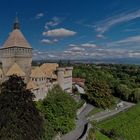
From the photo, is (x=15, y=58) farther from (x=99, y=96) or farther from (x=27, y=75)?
(x=99, y=96)


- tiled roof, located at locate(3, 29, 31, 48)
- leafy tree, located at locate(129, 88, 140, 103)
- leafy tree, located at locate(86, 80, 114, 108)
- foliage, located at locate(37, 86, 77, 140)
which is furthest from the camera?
leafy tree, located at locate(129, 88, 140, 103)

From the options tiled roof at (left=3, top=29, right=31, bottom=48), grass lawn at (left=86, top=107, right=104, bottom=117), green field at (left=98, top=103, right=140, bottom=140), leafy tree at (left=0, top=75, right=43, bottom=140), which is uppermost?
tiled roof at (left=3, top=29, right=31, bottom=48)

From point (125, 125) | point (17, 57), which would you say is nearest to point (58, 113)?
point (17, 57)

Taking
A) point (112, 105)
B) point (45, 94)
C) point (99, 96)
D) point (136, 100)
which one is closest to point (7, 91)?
point (45, 94)

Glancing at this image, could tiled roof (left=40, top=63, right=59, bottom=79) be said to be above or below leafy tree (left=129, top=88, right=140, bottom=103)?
above

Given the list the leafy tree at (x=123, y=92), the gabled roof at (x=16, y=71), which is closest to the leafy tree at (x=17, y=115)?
the gabled roof at (x=16, y=71)

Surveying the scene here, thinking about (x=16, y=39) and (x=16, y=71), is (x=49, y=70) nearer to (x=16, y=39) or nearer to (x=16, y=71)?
(x=16, y=39)

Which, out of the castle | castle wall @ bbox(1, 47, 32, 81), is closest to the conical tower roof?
the castle

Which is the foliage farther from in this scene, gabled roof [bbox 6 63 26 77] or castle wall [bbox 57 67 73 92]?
castle wall [bbox 57 67 73 92]
